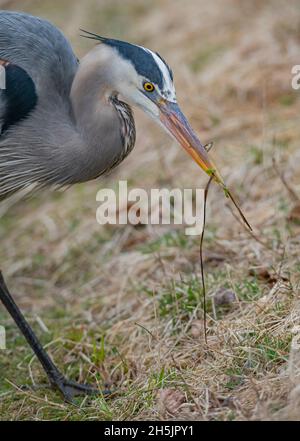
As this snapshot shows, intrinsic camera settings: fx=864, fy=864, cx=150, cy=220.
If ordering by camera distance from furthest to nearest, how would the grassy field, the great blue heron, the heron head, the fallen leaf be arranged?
the great blue heron → the heron head → the grassy field → the fallen leaf

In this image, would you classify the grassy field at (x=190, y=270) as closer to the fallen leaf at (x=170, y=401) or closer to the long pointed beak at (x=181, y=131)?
the fallen leaf at (x=170, y=401)

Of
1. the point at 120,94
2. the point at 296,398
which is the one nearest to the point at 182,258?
the point at 120,94

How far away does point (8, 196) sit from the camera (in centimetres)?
430

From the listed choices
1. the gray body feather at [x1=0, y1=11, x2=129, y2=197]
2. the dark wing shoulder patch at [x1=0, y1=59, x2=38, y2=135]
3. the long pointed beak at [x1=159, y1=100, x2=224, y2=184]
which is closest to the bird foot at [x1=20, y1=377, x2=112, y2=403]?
the gray body feather at [x1=0, y1=11, x2=129, y2=197]

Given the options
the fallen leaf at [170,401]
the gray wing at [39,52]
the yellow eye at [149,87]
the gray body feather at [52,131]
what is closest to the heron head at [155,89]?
the yellow eye at [149,87]

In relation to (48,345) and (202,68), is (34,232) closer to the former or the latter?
(48,345)

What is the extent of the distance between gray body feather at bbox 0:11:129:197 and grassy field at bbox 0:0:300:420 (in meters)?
0.75

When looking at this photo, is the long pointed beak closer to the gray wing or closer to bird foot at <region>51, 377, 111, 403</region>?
the gray wing

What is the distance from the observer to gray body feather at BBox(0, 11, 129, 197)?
401cm

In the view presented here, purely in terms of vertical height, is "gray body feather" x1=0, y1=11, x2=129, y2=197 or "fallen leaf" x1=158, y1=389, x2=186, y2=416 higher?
"gray body feather" x1=0, y1=11, x2=129, y2=197

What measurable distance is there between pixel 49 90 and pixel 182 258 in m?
1.42

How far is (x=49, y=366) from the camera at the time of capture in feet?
13.9

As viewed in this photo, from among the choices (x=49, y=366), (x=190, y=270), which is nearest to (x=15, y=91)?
(x=49, y=366)

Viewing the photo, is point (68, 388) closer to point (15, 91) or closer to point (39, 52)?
point (15, 91)
